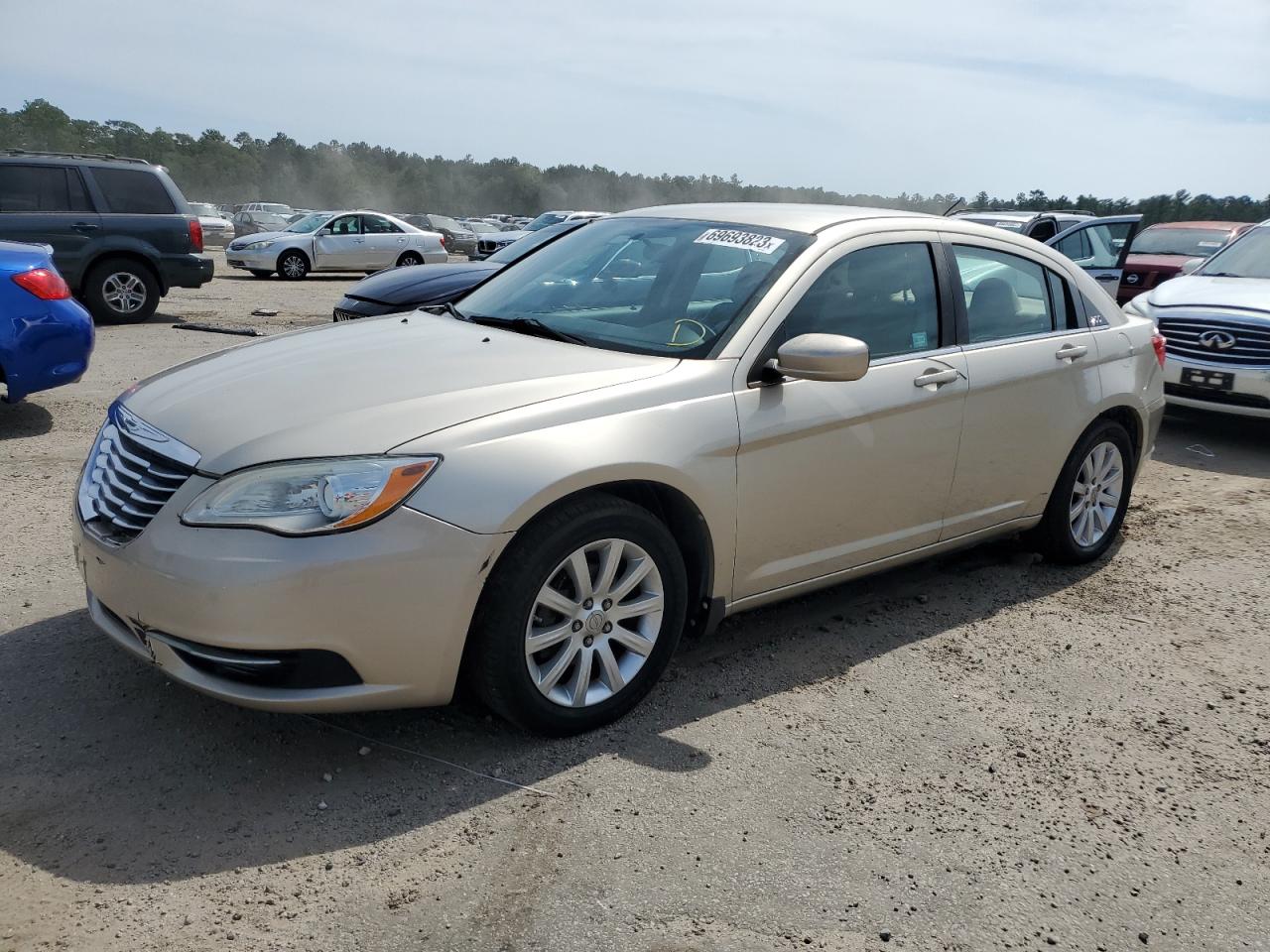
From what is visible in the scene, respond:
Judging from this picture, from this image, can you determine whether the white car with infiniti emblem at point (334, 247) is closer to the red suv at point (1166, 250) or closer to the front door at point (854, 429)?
the red suv at point (1166, 250)

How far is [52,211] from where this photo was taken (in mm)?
12500

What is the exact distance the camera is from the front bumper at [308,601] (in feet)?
9.52

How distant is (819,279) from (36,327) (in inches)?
208

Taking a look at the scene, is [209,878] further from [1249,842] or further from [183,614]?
[1249,842]

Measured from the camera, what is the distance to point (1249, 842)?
10.4 feet

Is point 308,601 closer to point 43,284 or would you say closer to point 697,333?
point 697,333

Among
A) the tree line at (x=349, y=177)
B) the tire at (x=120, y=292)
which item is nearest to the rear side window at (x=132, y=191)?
the tire at (x=120, y=292)

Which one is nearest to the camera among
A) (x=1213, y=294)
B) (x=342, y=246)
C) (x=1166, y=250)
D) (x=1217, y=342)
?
(x=1217, y=342)

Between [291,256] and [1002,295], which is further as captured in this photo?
[291,256]

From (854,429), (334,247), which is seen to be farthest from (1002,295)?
(334,247)

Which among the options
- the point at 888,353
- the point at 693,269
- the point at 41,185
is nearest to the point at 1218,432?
the point at 888,353

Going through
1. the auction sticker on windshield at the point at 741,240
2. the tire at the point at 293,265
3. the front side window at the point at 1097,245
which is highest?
the front side window at the point at 1097,245

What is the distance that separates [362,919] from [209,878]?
0.43 m

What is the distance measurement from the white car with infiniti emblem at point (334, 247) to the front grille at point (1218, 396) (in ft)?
61.0
